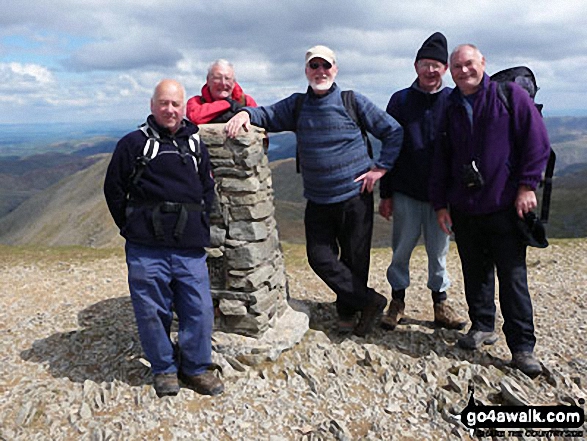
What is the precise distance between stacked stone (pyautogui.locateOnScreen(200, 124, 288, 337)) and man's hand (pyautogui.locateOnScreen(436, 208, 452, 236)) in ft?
10.6

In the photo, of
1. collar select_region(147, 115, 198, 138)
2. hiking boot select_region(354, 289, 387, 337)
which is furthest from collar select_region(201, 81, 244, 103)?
hiking boot select_region(354, 289, 387, 337)

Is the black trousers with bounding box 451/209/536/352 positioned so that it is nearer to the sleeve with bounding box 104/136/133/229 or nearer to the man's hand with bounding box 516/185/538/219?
the man's hand with bounding box 516/185/538/219

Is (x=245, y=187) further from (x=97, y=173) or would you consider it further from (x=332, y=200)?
(x=97, y=173)

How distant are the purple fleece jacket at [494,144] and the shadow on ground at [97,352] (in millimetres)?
6497

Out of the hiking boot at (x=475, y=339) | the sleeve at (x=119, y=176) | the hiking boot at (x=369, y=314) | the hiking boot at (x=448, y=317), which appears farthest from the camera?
the hiking boot at (x=448, y=317)

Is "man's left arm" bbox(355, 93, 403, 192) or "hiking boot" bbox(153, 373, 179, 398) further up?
"man's left arm" bbox(355, 93, 403, 192)

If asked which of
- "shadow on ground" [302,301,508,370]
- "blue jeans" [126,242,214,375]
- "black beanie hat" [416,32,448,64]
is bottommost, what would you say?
"shadow on ground" [302,301,508,370]

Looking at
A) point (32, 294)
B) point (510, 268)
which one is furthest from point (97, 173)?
point (510, 268)

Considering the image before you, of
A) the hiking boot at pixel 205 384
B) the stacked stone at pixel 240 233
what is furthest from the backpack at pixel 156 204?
the hiking boot at pixel 205 384

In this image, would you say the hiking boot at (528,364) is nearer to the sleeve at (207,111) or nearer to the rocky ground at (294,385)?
the rocky ground at (294,385)

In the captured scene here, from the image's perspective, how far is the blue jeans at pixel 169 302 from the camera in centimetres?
706

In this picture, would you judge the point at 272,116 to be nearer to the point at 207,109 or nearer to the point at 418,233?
the point at 207,109

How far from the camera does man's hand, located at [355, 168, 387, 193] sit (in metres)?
8.30

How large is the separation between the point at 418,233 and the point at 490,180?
2.21 meters
